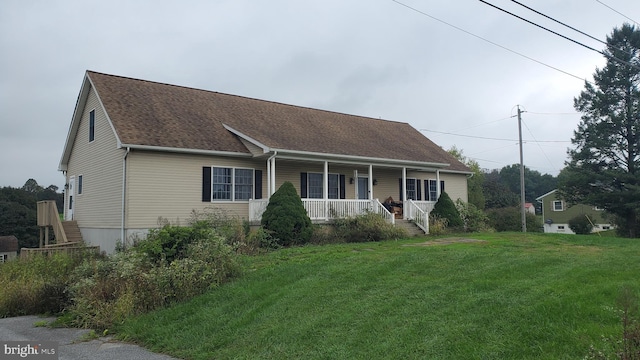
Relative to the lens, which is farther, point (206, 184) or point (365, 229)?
point (365, 229)

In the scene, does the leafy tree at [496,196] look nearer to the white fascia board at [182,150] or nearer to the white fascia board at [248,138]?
the white fascia board at [248,138]

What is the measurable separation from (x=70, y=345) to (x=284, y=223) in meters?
8.65

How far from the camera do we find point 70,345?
7477 mm

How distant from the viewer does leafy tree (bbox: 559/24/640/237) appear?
29328 millimetres

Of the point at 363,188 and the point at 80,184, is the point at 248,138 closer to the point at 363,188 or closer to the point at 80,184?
the point at 363,188

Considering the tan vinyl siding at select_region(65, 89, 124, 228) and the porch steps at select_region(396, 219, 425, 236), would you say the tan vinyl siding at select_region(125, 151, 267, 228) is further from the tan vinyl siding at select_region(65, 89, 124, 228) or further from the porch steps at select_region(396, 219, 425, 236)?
the porch steps at select_region(396, 219, 425, 236)

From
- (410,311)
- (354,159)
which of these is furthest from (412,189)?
(410,311)

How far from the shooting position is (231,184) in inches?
694

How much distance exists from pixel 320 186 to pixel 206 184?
554 centimetres

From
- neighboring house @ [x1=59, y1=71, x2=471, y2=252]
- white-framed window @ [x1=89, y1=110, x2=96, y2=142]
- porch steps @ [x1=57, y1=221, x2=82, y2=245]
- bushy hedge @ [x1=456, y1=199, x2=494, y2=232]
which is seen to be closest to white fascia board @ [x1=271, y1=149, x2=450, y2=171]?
neighboring house @ [x1=59, y1=71, x2=471, y2=252]

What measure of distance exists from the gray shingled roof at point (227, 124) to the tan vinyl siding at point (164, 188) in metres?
0.58

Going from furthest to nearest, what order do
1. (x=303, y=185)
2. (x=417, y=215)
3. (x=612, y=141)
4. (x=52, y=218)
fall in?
(x=612, y=141) → (x=417, y=215) → (x=303, y=185) → (x=52, y=218)

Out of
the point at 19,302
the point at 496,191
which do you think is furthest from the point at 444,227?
the point at 496,191

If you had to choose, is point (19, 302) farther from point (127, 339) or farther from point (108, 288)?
point (127, 339)
